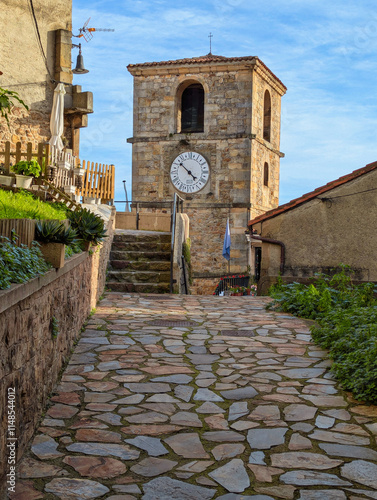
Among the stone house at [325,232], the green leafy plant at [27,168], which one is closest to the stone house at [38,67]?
the green leafy plant at [27,168]

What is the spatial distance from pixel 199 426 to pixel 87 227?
13.6ft

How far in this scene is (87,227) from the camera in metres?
8.17

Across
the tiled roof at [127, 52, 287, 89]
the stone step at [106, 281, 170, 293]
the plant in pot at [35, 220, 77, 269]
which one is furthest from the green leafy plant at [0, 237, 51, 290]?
the tiled roof at [127, 52, 287, 89]

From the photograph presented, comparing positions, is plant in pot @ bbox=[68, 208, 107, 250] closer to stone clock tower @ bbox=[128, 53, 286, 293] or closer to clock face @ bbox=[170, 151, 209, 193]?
stone clock tower @ bbox=[128, 53, 286, 293]

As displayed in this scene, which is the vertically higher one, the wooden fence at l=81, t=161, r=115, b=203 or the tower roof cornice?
the tower roof cornice

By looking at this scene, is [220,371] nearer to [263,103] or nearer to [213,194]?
[213,194]

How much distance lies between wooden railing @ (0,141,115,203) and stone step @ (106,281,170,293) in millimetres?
3741

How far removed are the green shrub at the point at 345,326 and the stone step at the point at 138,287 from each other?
2460 millimetres

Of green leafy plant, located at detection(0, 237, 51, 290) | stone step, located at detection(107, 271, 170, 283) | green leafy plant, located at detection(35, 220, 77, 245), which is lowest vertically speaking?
stone step, located at detection(107, 271, 170, 283)

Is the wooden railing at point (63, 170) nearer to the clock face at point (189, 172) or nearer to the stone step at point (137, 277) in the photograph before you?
the stone step at point (137, 277)

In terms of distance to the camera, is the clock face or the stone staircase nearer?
the stone staircase

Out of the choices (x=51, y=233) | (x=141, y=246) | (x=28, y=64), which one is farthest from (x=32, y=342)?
(x=28, y=64)

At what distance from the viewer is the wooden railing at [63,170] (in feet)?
48.6

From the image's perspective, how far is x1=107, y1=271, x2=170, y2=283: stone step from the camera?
12711mm
